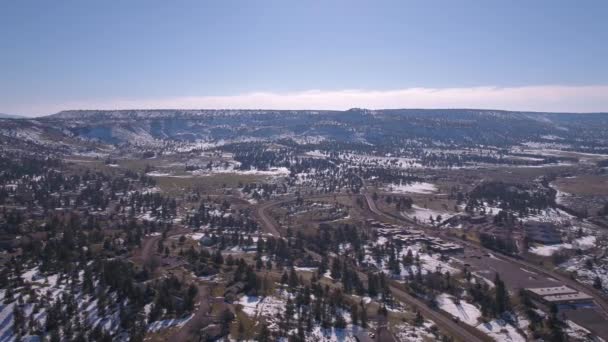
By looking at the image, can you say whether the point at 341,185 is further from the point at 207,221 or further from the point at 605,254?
the point at 605,254

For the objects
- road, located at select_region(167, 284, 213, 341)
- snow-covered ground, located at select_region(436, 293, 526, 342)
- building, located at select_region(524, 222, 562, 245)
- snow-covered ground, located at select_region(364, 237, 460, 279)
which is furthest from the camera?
building, located at select_region(524, 222, 562, 245)

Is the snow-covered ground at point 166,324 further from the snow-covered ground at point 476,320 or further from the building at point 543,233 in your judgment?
the building at point 543,233

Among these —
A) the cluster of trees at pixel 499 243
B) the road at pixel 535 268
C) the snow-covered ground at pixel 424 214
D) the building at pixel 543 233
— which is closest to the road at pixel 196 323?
the road at pixel 535 268

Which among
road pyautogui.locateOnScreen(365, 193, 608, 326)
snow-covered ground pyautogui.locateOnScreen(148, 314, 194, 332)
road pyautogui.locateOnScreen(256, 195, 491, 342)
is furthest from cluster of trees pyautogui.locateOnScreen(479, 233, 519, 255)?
snow-covered ground pyautogui.locateOnScreen(148, 314, 194, 332)

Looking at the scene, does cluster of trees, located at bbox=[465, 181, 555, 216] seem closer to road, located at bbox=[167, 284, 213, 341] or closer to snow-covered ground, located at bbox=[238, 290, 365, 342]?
snow-covered ground, located at bbox=[238, 290, 365, 342]

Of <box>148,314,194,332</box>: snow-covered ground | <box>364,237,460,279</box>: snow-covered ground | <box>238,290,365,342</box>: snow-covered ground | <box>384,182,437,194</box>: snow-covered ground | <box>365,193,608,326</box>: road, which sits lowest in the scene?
<box>365,193,608,326</box>: road

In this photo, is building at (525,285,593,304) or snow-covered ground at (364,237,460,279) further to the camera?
snow-covered ground at (364,237,460,279)

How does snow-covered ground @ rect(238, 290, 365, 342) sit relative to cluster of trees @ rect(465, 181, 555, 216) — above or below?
above

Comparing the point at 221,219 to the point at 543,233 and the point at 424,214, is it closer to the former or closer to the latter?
the point at 424,214

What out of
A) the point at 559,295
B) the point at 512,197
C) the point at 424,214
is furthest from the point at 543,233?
the point at 512,197

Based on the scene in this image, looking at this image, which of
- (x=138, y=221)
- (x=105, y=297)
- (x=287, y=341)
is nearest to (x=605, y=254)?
(x=287, y=341)

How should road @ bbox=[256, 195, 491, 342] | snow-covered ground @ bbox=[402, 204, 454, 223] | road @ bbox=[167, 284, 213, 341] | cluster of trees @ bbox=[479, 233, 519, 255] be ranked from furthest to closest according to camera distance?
snow-covered ground @ bbox=[402, 204, 454, 223], cluster of trees @ bbox=[479, 233, 519, 255], road @ bbox=[256, 195, 491, 342], road @ bbox=[167, 284, 213, 341]
